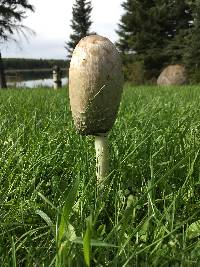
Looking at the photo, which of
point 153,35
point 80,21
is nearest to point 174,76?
point 153,35

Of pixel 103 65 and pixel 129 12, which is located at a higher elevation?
pixel 129 12

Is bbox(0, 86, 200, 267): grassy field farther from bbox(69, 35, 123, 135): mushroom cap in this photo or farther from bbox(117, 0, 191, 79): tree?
bbox(117, 0, 191, 79): tree

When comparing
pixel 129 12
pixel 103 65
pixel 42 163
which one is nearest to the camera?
pixel 103 65

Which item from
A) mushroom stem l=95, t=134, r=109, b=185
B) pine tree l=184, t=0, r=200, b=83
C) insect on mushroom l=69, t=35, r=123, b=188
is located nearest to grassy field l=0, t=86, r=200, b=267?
mushroom stem l=95, t=134, r=109, b=185

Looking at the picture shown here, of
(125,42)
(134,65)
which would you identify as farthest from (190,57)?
(125,42)

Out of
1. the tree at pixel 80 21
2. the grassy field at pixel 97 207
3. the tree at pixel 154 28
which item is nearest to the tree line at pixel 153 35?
the tree at pixel 154 28

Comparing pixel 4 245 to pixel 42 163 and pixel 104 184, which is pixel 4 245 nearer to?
pixel 104 184
